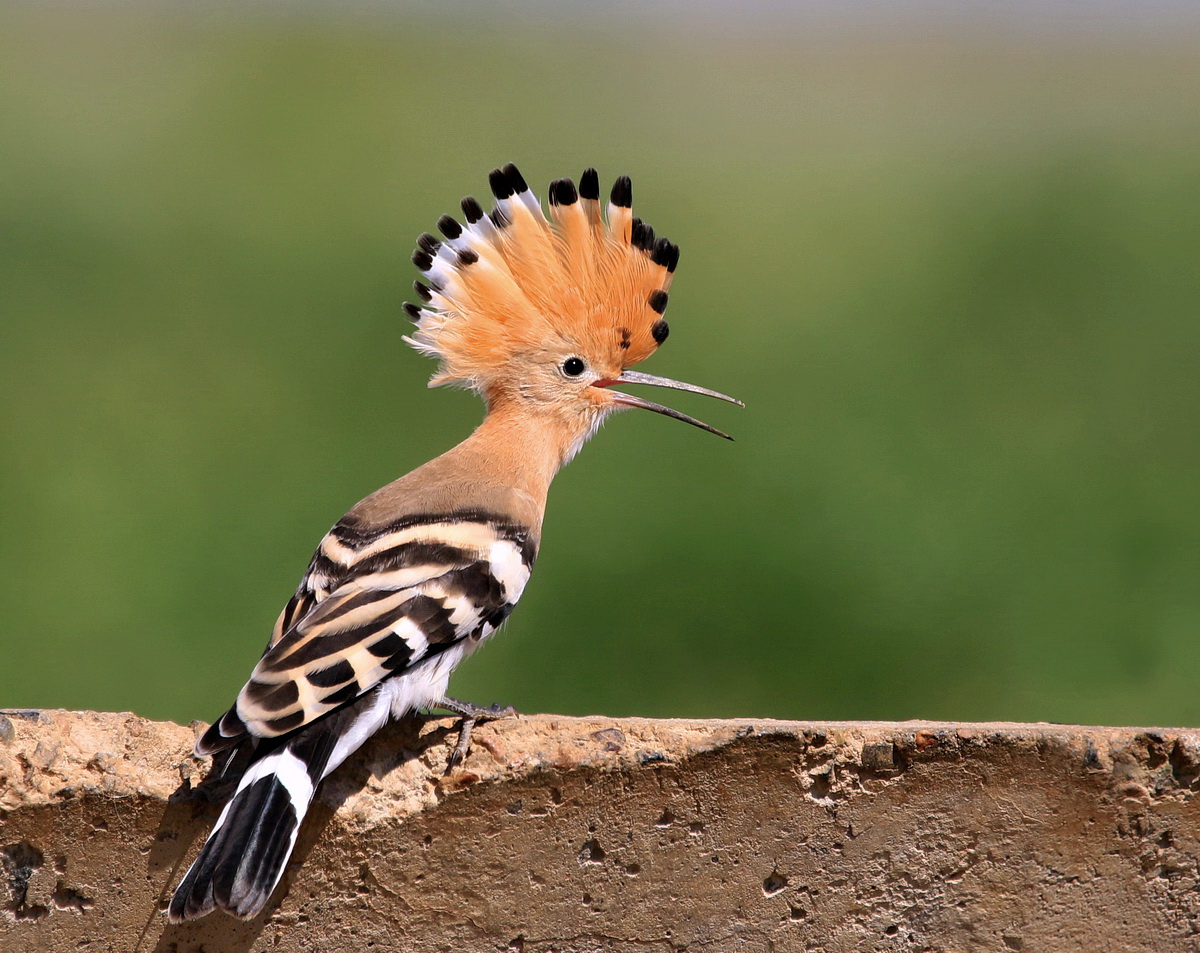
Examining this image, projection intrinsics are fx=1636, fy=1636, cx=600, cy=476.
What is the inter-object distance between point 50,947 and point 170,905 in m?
0.28

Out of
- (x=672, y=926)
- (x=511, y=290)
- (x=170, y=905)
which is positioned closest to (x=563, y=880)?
(x=672, y=926)

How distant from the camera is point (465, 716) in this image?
2.88 metres

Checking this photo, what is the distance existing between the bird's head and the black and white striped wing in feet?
1.73

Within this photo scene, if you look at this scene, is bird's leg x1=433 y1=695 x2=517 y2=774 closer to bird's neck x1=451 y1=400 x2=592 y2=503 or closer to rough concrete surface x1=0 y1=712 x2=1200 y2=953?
rough concrete surface x1=0 y1=712 x2=1200 y2=953

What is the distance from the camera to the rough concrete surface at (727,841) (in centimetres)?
262

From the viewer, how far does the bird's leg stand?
2.67 m

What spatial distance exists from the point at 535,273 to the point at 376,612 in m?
1.05

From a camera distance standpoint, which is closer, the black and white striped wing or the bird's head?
the black and white striped wing

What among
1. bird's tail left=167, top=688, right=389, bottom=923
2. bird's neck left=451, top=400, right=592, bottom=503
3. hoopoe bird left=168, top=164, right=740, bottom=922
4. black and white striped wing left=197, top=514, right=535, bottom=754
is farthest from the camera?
bird's neck left=451, top=400, right=592, bottom=503

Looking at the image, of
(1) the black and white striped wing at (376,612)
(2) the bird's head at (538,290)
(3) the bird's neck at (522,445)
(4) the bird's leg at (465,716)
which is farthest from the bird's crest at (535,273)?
(4) the bird's leg at (465,716)

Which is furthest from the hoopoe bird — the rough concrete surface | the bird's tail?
the rough concrete surface

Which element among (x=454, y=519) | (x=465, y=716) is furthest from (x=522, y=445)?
(x=465, y=716)

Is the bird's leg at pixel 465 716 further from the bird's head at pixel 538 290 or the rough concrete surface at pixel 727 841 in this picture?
the bird's head at pixel 538 290

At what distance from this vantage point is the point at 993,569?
7.38 meters
